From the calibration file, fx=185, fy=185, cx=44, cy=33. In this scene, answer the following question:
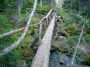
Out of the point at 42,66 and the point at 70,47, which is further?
the point at 70,47

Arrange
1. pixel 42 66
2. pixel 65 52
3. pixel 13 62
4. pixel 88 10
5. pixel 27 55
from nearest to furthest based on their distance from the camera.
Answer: pixel 13 62 → pixel 42 66 → pixel 27 55 → pixel 65 52 → pixel 88 10

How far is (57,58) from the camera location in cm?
700

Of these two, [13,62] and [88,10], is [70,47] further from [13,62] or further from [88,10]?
[13,62]

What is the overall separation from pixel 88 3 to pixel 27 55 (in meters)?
6.58

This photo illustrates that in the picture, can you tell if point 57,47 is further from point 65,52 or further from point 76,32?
point 76,32

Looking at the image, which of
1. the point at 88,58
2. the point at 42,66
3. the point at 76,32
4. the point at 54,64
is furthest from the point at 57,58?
the point at 76,32

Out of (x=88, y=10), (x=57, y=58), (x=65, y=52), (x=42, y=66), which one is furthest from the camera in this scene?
(x=88, y=10)

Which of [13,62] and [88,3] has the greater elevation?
[88,3]

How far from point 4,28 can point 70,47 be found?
200 inches

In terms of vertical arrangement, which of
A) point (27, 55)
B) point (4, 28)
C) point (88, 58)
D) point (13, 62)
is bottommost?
point (88, 58)

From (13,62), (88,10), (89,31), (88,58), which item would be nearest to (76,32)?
(89,31)

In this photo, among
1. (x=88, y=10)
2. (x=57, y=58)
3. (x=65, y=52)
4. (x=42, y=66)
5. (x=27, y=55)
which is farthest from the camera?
(x=88, y=10)

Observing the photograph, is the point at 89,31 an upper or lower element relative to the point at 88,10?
lower

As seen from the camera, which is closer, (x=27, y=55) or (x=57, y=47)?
(x=27, y=55)
